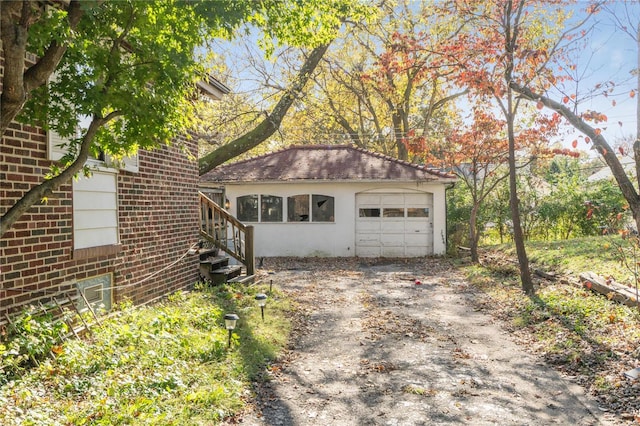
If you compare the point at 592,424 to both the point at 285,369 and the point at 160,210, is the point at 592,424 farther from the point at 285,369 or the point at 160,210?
the point at 160,210

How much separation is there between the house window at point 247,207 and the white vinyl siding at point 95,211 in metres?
11.8

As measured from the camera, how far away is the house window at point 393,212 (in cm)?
1827

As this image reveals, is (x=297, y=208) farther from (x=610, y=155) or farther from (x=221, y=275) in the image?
(x=610, y=155)

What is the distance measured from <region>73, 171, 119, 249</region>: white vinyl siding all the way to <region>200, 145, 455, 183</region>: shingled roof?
11.3 m

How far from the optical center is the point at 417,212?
59.7 ft

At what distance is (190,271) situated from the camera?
31.6 feet

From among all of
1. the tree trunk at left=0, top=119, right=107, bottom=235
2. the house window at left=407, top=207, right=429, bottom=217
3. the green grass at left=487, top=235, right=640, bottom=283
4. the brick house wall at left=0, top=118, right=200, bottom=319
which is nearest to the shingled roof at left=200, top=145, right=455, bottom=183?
the house window at left=407, top=207, right=429, bottom=217

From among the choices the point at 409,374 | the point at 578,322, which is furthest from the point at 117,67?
the point at 578,322

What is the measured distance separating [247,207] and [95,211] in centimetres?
1241

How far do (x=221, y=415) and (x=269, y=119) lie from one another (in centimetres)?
1048

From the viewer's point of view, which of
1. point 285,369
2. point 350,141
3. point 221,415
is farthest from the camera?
point 350,141

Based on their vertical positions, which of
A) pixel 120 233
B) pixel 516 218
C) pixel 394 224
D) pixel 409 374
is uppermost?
pixel 516 218

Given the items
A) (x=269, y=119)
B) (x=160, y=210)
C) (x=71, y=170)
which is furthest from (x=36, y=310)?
(x=269, y=119)

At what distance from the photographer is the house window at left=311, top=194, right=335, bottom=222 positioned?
1847 centimetres
